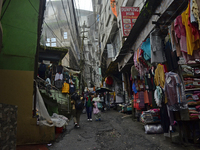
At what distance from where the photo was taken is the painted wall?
5328 mm

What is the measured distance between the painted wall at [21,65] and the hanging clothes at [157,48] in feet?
14.8

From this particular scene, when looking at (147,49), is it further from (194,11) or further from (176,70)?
(194,11)

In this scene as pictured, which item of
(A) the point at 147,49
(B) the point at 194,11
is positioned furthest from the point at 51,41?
A: (B) the point at 194,11

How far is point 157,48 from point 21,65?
5057 mm

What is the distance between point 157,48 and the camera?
5684 millimetres

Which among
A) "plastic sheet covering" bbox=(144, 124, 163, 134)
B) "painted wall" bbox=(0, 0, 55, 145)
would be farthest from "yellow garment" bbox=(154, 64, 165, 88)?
"painted wall" bbox=(0, 0, 55, 145)

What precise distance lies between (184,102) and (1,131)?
4.59m

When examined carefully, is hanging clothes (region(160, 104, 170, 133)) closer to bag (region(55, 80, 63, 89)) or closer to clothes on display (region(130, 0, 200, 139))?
clothes on display (region(130, 0, 200, 139))

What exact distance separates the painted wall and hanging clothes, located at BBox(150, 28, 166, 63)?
4.50 m

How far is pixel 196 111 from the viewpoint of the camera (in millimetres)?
4832

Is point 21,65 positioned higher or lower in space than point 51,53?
lower

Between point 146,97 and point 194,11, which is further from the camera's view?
point 146,97

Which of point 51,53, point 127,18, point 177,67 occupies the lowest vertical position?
point 177,67

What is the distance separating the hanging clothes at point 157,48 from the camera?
561 centimetres
